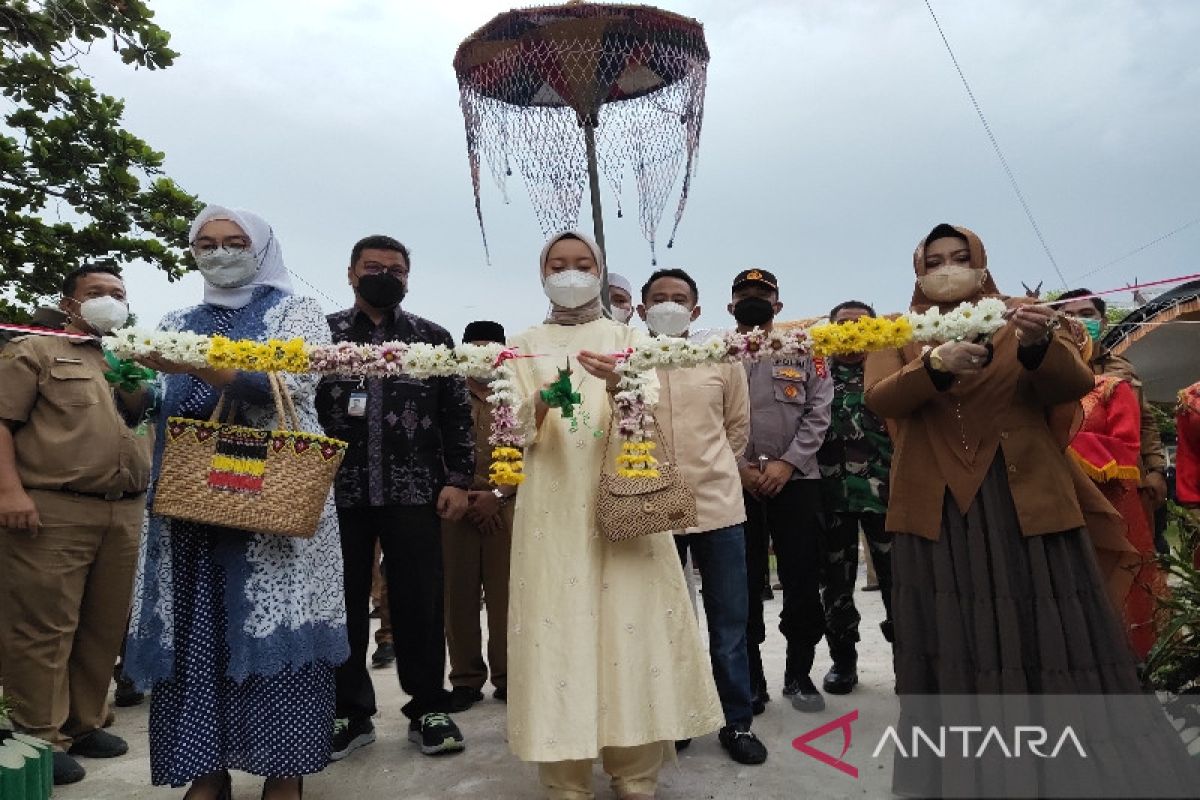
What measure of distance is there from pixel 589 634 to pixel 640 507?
0.50 m

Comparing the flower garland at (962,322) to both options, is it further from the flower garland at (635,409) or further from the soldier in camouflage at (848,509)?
the soldier in camouflage at (848,509)

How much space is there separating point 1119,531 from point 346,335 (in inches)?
131

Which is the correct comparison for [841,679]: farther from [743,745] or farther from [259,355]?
[259,355]

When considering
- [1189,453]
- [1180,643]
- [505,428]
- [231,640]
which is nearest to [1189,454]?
[1189,453]

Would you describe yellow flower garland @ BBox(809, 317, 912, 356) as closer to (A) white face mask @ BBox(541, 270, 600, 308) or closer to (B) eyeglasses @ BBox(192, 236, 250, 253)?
(A) white face mask @ BBox(541, 270, 600, 308)

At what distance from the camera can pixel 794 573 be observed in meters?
4.66

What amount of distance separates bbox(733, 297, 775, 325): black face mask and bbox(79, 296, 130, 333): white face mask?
120 inches

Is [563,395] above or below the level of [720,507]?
above

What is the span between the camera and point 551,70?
6031 millimetres

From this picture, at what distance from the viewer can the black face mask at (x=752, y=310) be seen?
4.71 meters

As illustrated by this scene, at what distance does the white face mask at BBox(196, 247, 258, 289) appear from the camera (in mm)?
3361

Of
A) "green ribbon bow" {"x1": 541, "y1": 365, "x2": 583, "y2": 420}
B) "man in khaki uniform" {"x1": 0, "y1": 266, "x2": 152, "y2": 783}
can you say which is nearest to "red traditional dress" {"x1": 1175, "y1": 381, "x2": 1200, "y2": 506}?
"green ribbon bow" {"x1": 541, "y1": 365, "x2": 583, "y2": 420}

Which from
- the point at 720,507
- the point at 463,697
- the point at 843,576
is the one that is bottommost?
the point at 463,697

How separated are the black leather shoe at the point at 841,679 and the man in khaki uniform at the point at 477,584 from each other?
1820 mm
